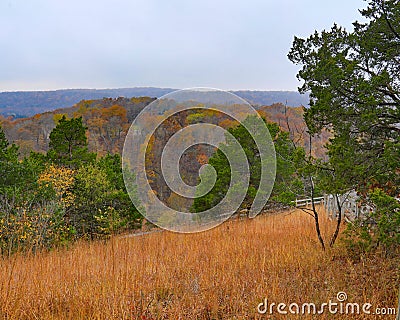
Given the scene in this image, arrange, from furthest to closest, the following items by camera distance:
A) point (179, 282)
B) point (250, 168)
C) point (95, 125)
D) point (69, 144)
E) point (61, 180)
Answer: point (95, 125) → point (69, 144) → point (61, 180) → point (250, 168) → point (179, 282)

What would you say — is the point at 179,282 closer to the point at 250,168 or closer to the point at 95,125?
the point at 250,168

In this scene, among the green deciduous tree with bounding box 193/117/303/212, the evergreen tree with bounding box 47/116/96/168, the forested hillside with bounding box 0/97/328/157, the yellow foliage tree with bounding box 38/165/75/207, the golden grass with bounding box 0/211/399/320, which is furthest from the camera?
the forested hillside with bounding box 0/97/328/157

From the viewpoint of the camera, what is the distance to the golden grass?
3.18 m

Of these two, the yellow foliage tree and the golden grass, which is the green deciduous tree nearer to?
the yellow foliage tree

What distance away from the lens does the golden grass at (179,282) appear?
318 centimetres

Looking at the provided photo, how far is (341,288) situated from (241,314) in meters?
1.33

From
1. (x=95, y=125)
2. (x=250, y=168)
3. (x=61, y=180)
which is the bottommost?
(x=61, y=180)

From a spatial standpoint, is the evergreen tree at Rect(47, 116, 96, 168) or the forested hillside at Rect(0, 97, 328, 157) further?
the forested hillside at Rect(0, 97, 328, 157)

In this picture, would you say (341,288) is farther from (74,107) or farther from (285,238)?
(74,107)

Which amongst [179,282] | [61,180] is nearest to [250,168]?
[61,180]

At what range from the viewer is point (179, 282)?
407 cm

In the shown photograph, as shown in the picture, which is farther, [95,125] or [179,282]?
[95,125]

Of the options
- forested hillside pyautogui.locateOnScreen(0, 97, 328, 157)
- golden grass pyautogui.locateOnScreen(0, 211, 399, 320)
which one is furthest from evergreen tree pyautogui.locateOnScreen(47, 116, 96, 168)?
forested hillside pyautogui.locateOnScreen(0, 97, 328, 157)

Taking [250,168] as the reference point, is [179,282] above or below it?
below
